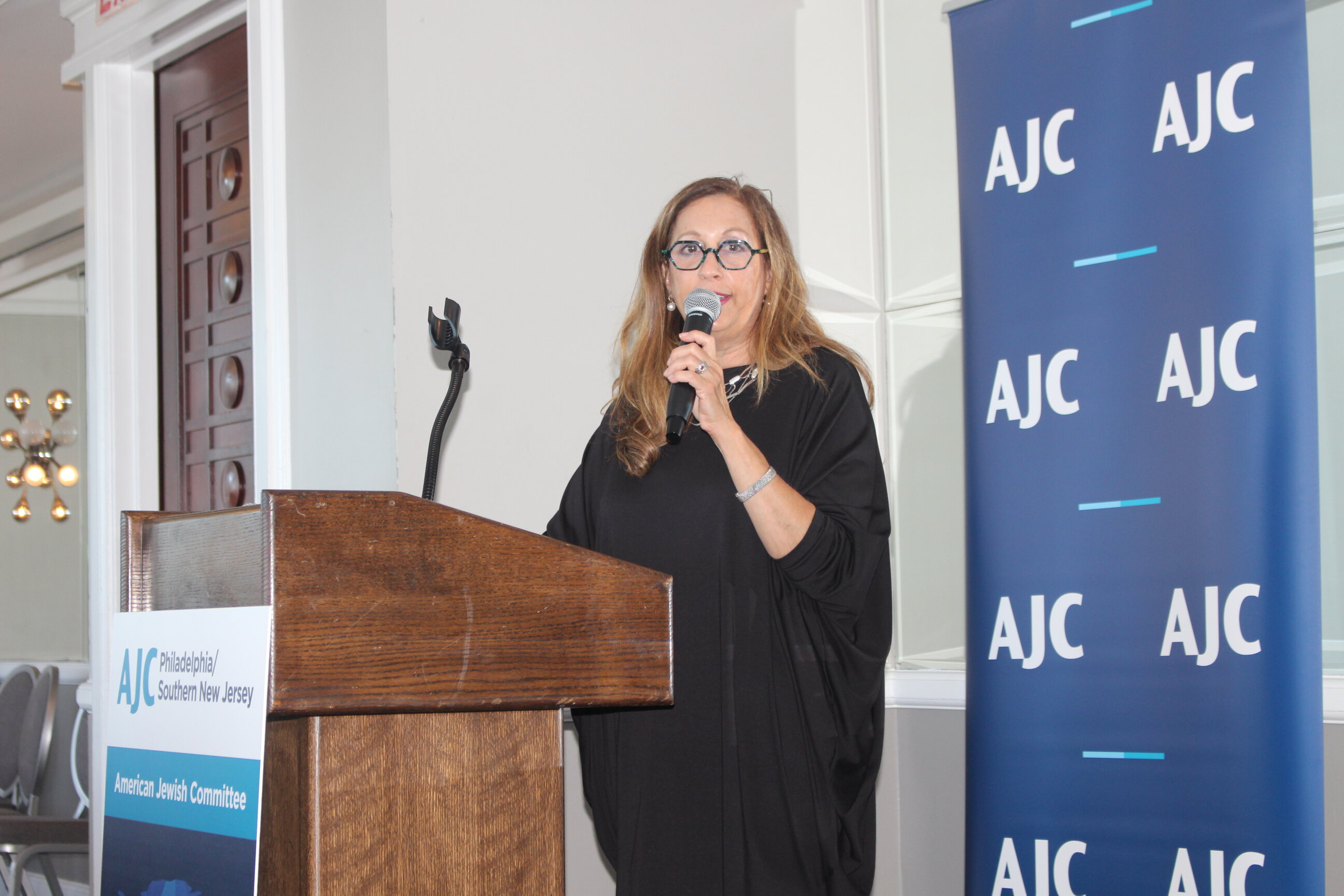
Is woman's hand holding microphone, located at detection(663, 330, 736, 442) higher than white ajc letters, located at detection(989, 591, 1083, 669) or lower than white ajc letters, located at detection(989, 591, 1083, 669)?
higher

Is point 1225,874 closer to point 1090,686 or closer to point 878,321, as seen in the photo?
point 1090,686

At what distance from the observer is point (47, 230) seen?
6.88 metres

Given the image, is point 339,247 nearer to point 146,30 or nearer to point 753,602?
point 146,30

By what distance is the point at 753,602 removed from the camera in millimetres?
1582

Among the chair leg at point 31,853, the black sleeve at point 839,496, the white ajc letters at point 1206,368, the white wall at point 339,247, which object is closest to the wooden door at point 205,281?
the white wall at point 339,247

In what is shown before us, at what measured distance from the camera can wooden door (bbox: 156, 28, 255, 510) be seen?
3.00 m

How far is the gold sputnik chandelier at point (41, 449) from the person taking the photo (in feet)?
22.6

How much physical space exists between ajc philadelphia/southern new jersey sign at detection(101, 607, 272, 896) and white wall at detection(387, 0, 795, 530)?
1.18 metres

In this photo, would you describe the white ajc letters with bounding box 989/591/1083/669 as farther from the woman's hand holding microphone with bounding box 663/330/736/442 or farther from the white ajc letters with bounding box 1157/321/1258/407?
the woman's hand holding microphone with bounding box 663/330/736/442

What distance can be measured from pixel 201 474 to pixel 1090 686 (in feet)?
7.43

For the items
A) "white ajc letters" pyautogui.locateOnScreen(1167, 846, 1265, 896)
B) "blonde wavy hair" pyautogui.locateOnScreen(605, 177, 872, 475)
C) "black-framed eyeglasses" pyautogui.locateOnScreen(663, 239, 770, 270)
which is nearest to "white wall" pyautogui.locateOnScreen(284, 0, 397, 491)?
"blonde wavy hair" pyautogui.locateOnScreen(605, 177, 872, 475)

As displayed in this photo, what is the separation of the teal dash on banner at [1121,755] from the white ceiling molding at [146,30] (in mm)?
2484

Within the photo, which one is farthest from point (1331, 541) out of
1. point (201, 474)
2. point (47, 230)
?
point (47, 230)

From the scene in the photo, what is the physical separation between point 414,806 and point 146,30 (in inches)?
107
